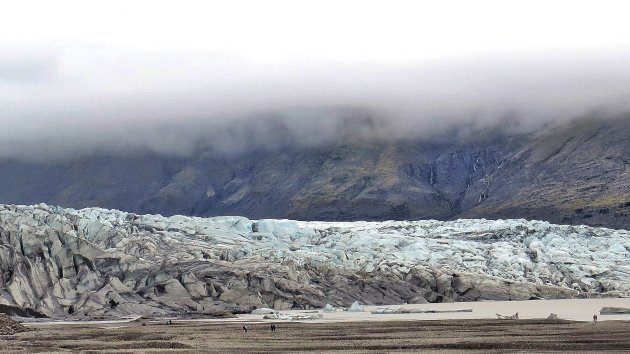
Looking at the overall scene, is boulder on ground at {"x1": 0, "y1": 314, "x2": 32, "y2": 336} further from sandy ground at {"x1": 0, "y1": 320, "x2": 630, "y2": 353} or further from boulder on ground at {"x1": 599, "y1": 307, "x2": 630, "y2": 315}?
boulder on ground at {"x1": 599, "y1": 307, "x2": 630, "y2": 315}

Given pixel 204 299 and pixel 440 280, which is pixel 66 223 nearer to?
pixel 204 299

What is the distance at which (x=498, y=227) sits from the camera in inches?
6654

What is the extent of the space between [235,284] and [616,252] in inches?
2297

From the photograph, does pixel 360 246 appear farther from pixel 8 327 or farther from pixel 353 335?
pixel 353 335

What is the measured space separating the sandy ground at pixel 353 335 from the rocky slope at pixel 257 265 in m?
16.2

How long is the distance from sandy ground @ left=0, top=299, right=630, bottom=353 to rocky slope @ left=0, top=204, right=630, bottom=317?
16158 mm

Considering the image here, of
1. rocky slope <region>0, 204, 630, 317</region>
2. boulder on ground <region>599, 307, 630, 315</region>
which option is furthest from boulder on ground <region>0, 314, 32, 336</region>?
boulder on ground <region>599, 307, 630, 315</region>

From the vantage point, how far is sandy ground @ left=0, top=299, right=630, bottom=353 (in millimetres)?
58344

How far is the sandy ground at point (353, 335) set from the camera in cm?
5834

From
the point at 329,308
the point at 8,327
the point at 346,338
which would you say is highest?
the point at 346,338

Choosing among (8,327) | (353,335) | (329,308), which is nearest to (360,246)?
(329,308)

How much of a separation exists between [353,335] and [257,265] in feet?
170

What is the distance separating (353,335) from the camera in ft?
224

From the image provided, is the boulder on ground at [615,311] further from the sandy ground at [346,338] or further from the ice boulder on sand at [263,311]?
the ice boulder on sand at [263,311]
